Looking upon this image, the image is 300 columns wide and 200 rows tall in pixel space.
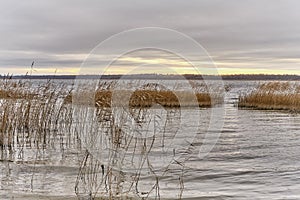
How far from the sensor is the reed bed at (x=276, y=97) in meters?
26.8

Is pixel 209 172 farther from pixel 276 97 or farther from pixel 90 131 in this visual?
pixel 276 97

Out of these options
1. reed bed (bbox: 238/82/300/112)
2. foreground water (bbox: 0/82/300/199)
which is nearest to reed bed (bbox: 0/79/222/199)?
foreground water (bbox: 0/82/300/199)

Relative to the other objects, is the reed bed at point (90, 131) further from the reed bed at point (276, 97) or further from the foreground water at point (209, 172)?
the reed bed at point (276, 97)

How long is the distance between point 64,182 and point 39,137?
16.4ft

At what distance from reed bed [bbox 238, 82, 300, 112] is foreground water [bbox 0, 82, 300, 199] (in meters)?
11.7

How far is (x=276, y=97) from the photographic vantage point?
27.9 metres

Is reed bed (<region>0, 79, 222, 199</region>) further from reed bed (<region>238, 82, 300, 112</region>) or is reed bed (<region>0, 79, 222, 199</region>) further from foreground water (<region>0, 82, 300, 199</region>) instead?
reed bed (<region>238, 82, 300, 112</region>)

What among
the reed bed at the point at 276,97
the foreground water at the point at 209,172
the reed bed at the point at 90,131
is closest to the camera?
the foreground water at the point at 209,172

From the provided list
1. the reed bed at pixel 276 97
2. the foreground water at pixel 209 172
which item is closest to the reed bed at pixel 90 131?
the foreground water at pixel 209 172

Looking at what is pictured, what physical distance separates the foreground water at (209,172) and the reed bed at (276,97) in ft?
38.4

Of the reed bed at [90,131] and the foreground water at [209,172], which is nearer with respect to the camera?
the foreground water at [209,172]

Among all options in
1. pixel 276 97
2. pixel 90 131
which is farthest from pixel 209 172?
pixel 276 97

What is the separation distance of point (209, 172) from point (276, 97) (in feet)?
62.5

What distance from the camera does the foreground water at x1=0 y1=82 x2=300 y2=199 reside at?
8.25 metres
